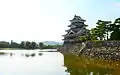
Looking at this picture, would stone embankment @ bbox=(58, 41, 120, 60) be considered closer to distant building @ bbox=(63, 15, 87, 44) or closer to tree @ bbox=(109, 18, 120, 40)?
tree @ bbox=(109, 18, 120, 40)

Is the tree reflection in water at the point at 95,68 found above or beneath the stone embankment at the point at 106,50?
beneath

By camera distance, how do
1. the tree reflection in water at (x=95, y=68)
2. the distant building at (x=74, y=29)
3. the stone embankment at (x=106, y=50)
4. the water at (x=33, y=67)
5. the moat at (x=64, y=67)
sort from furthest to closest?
the distant building at (x=74, y=29)
the stone embankment at (x=106, y=50)
the water at (x=33, y=67)
the moat at (x=64, y=67)
the tree reflection in water at (x=95, y=68)

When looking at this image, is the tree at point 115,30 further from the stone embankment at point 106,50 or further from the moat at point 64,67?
the moat at point 64,67

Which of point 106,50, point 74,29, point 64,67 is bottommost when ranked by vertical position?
point 64,67

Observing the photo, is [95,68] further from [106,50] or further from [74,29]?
[74,29]

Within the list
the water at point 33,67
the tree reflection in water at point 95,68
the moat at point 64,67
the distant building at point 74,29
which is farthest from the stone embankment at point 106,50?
the distant building at point 74,29

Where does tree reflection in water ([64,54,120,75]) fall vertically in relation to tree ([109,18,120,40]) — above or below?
below

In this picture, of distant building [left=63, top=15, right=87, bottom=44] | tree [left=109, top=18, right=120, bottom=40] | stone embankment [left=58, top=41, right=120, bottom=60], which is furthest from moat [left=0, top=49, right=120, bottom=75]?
distant building [left=63, top=15, right=87, bottom=44]

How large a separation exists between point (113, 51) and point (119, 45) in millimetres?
1043

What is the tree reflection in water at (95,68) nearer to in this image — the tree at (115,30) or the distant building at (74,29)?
the tree at (115,30)

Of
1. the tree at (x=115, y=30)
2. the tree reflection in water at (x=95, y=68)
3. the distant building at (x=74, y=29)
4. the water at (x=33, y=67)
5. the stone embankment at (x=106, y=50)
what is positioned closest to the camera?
the tree reflection in water at (x=95, y=68)

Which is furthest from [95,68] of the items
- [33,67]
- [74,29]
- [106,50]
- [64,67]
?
[74,29]

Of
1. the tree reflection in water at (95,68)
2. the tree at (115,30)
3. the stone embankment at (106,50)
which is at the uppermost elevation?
the tree at (115,30)

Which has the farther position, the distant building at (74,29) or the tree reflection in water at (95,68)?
the distant building at (74,29)
